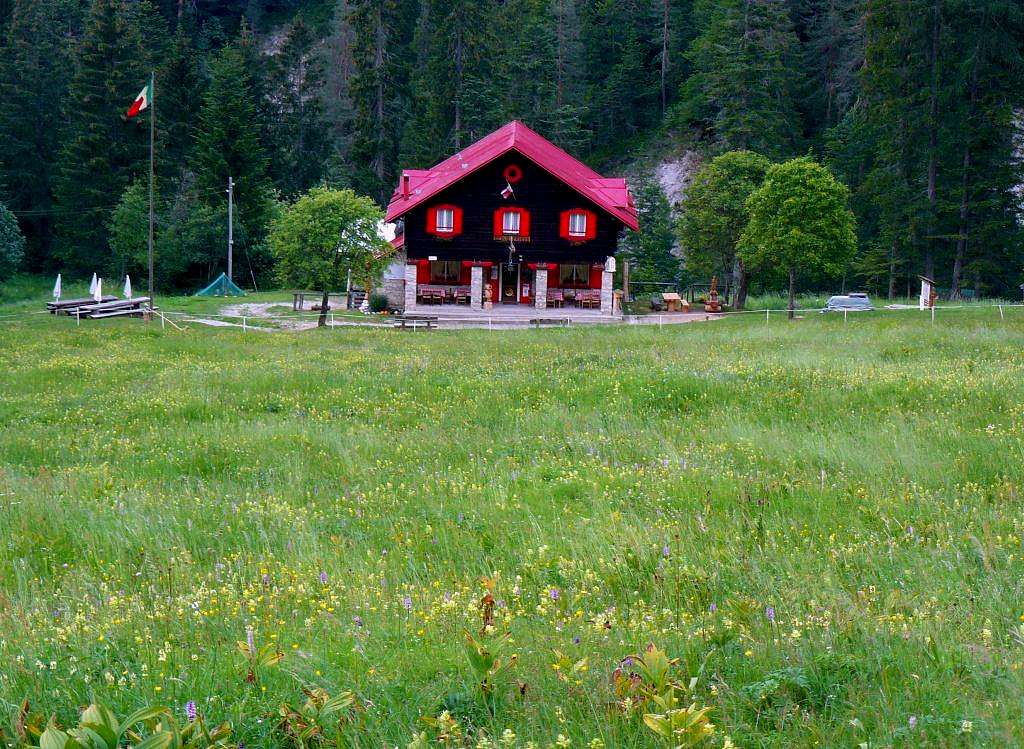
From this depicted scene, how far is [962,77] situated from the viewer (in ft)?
187

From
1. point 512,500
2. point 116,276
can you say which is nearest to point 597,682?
point 512,500

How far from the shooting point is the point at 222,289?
6881cm

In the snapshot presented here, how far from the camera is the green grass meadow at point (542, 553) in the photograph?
14.6 feet

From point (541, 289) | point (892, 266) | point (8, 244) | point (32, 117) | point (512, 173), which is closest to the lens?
point (512, 173)

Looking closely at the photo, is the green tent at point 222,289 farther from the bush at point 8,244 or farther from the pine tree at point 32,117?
the pine tree at point 32,117

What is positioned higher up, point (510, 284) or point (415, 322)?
point (510, 284)

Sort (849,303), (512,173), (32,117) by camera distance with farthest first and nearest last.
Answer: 1. (32,117)
2. (512,173)
3. (849,303)

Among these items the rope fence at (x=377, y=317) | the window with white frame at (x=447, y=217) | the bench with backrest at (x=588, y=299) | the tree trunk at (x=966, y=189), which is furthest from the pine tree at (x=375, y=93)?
the tree trunk at (x=966, y=189)

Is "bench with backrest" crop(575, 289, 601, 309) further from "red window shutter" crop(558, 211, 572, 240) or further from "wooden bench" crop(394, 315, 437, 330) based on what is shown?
"wooden bench" crop(394, 315, 437, 330)

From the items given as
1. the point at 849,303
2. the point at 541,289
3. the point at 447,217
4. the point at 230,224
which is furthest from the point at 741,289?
the point at 230,224

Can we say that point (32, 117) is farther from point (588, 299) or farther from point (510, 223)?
point (588, 299)

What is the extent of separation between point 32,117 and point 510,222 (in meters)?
52.4

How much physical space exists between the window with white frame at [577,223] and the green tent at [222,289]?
26935mm

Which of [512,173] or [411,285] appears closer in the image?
[512,173]
